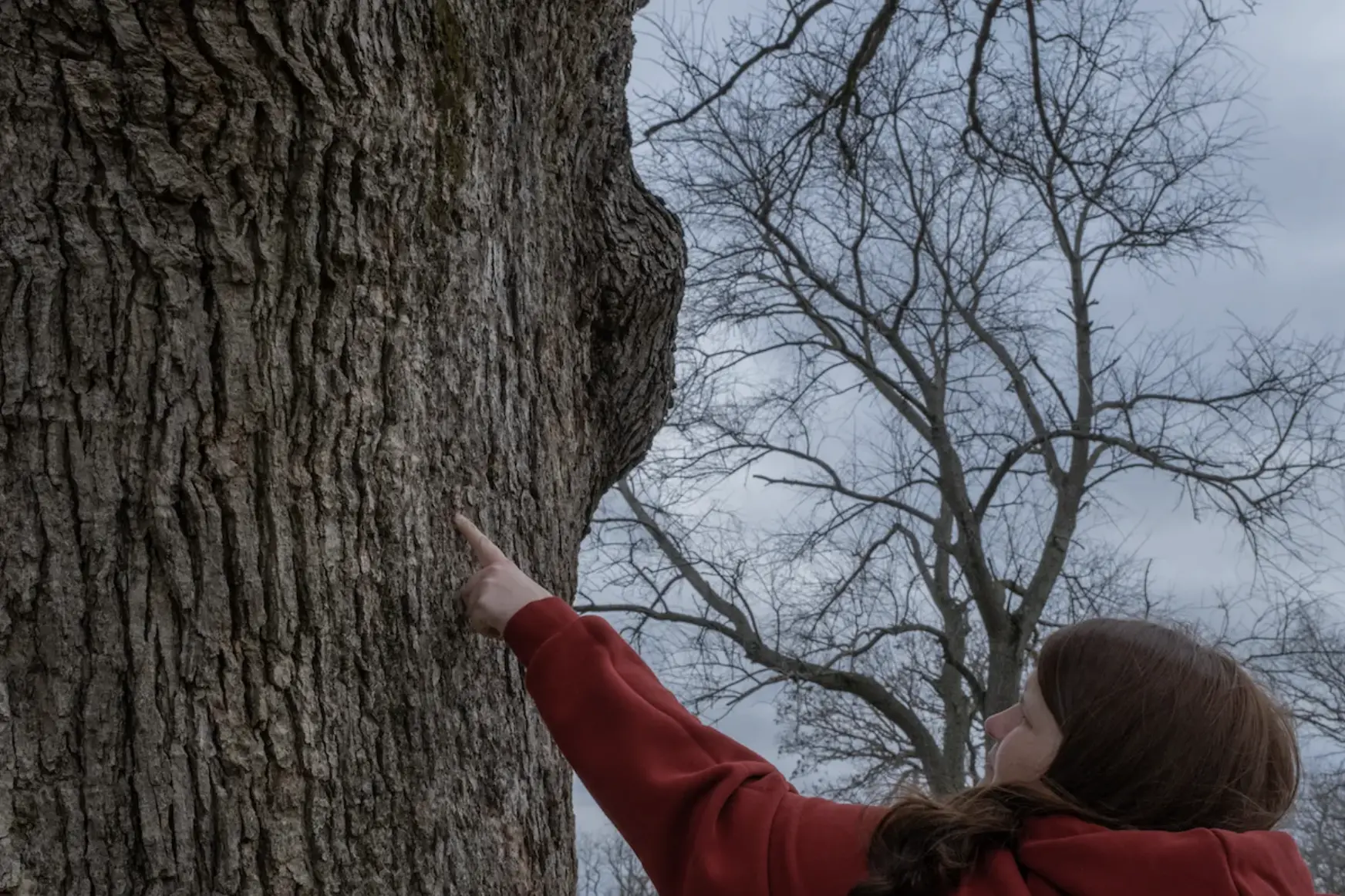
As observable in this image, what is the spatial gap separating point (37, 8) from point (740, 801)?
1.46 metres

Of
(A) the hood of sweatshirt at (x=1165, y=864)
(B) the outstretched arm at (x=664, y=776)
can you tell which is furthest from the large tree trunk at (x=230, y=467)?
(A) the hood of sweatshirt at (x=1165, y=864)

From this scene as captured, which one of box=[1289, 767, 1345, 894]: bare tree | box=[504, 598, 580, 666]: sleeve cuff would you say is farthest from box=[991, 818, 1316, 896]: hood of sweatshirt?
box=[1289, 767, 1345, 894]: bare tree

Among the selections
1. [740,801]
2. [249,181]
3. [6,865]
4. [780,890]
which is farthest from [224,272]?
[780,890]

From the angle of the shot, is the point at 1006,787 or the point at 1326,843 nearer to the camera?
the point at 1006,787

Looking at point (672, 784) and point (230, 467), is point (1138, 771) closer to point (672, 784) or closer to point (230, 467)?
point (672, 784)

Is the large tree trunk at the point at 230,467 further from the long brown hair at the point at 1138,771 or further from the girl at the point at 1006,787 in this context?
the long brown hair at the point at 1138,771

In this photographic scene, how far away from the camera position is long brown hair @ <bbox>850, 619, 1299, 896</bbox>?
1.65 m

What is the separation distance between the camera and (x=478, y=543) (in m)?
1.88

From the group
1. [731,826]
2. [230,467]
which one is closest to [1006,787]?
[731,826]

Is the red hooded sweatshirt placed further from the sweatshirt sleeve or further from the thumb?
the thumb

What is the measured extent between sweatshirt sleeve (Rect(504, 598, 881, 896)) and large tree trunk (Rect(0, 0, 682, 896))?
0.55 ft

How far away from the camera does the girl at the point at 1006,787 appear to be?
5.29ft

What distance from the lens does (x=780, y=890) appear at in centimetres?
164

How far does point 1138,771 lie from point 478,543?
3.34ft
